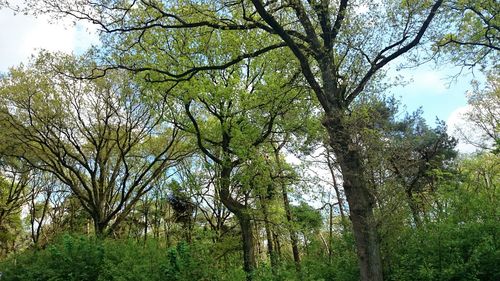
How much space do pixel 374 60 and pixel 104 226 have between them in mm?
15285

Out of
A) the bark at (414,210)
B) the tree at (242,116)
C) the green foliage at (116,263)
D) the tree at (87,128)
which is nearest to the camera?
the bark at (414,210)

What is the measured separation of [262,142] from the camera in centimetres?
1400

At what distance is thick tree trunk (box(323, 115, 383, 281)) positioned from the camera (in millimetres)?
7227

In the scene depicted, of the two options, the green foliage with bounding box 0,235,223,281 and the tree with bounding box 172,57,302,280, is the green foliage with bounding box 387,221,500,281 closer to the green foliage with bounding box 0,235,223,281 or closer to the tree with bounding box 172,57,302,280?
the green foliage with bounding box 0,235,223,281

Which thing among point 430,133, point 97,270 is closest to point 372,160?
point 97,270

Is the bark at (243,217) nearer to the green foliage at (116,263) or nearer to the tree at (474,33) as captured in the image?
the green foliage at (116,263)

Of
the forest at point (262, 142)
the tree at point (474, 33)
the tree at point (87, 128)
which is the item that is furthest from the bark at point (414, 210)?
the tree at point (87, 128)

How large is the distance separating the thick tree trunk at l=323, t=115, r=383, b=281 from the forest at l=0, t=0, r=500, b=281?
0.03 m

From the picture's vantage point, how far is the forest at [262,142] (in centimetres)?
743

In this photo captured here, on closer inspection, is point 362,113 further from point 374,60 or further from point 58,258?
point 58,258

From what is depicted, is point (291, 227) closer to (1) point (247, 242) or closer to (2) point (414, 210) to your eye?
(1) point (247, 242)

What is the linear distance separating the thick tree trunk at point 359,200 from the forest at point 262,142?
3 centimetres

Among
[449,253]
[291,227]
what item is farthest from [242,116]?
[449,253]

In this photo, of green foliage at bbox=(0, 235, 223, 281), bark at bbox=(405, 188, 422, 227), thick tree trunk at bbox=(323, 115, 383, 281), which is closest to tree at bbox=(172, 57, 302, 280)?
green foliage at bbox=(0, 235, 223, 281)
